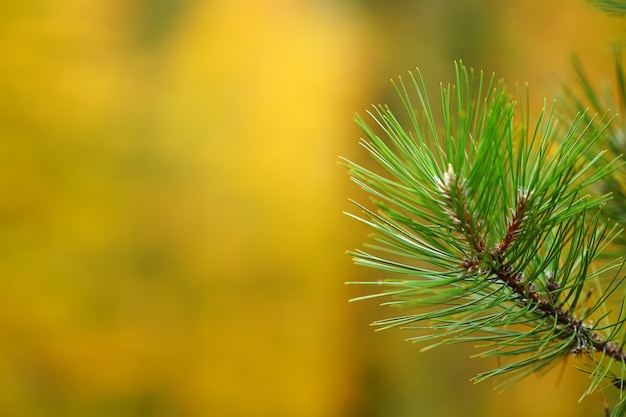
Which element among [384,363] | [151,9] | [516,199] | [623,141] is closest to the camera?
[516,199]

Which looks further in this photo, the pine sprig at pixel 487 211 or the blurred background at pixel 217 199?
the blurred background at pixel 217 199

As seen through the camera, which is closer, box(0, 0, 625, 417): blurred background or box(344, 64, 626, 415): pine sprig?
box(344, 64, 626, 415): pine sprig

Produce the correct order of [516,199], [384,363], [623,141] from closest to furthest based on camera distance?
[516,199], [623,141], [384,363]

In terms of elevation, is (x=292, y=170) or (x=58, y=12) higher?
(x=58, y=12)

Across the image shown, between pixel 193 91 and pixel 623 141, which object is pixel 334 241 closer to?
pixel 193 91

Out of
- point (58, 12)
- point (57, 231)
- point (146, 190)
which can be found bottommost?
point (57, 231)

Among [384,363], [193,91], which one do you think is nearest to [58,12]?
[193,91]

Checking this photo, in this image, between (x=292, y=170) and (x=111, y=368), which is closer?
(x=111, y=368)

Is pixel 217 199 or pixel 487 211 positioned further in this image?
pixel 217 199
